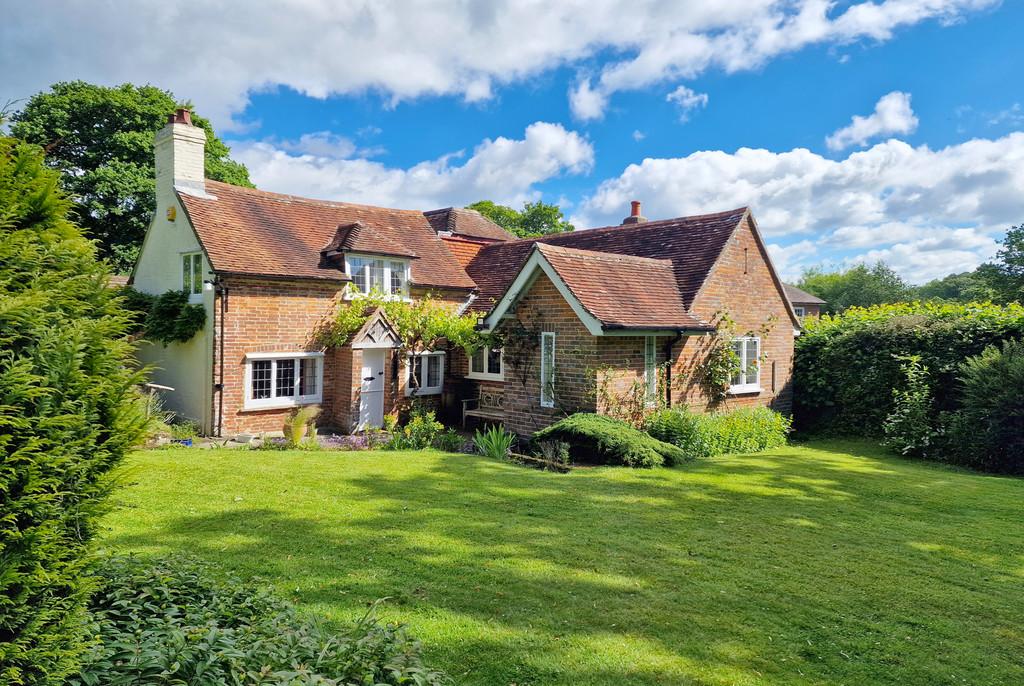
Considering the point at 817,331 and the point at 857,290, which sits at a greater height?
the point at 857,290

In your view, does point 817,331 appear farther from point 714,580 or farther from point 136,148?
point 136,148

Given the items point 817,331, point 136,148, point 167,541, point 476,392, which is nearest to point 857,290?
point 817,331

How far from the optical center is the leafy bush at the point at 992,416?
549 inches

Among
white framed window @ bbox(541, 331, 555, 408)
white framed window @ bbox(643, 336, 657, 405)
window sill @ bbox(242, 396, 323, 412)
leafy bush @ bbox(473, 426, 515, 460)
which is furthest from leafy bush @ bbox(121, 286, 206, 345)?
white framed window @ bbox(643, 336, 657, 405)

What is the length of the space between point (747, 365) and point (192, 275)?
17.5 meters

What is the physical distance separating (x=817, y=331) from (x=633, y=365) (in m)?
9.14

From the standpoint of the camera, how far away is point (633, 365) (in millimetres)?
15797

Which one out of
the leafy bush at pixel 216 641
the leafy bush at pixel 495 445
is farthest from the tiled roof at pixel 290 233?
the leafy bush at pixel 216 641

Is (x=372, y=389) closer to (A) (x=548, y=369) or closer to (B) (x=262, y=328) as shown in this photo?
(B) (x=262, y=328)

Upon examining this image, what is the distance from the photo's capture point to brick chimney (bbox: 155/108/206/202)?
18.8 metres

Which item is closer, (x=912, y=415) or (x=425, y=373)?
(x=912, y=415)

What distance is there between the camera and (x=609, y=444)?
12938 mm

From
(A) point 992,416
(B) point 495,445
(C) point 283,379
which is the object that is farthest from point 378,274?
(A) point 992,416

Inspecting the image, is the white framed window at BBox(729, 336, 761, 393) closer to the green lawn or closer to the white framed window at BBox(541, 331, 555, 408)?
the white framed window at BBox(541, 331, 555, 408)
